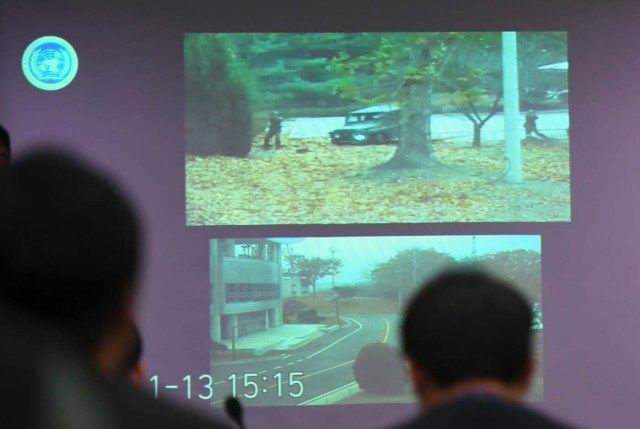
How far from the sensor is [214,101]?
15.1ft

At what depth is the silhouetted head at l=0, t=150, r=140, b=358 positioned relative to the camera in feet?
3.03

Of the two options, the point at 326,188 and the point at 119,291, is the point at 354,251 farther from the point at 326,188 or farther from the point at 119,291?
the point at 119,291

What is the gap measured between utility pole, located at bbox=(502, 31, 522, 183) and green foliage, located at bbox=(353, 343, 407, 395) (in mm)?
1024

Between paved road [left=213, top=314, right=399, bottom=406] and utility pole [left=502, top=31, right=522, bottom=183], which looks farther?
utility pole [left=502, top=31, right=522, bottom=183]

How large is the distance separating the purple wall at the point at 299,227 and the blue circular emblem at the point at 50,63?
0.04 m

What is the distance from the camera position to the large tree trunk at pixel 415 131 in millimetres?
4602

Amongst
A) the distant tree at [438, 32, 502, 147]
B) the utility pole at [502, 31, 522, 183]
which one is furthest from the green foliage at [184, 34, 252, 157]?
the utility pole at [502, 31, 522, 183]

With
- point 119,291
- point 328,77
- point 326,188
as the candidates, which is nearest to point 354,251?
point 326,188

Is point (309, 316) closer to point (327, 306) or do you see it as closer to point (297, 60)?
point (327, 306)

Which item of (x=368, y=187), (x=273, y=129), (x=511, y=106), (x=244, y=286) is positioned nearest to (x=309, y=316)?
(x=244, y=286)

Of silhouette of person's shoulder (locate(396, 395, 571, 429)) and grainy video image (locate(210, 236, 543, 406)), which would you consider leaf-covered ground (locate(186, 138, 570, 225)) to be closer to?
grainy video image (locate(210, 236, 543, 406))

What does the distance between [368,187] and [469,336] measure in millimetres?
3320

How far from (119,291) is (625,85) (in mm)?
4177

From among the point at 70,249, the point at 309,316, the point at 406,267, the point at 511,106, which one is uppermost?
the point at 511,106
